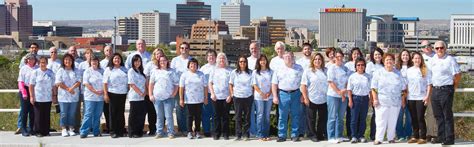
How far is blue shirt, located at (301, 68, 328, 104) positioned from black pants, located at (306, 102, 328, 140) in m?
0.11

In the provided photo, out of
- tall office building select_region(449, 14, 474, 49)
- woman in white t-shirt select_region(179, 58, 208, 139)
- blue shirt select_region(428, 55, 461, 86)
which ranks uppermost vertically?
tall office building select_region(449, 14, 474, 49)

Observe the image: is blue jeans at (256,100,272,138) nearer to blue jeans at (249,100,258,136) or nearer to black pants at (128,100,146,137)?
blue jeans at (249,100,258,136)

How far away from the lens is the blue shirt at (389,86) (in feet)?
39.7

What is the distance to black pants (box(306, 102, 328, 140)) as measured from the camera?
41.7 ft

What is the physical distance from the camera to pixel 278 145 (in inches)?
491

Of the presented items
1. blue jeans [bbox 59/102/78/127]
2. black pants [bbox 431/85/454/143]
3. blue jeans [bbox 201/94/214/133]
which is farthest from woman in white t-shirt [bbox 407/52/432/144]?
blue jeans [bbox 59/102/78/127]

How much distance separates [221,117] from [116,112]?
1.70 m

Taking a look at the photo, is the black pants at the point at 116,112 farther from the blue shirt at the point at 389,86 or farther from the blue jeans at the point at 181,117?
the blue shirt at the point at 389,86

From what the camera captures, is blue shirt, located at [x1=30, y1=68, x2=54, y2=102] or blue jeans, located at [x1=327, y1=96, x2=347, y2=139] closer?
blue jeans, located at [x1=327, y1=96, x2=347, y2=139]

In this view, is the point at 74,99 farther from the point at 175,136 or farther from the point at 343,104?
the point at 343,104

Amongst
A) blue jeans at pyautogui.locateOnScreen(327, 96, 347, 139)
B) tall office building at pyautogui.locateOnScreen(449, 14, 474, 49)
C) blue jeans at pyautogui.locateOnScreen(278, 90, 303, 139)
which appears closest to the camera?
blue jeans at pyautogui.locateOnScreen(327, 96, 347, 139)

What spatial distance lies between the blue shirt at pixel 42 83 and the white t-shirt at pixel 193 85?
2.17 meters

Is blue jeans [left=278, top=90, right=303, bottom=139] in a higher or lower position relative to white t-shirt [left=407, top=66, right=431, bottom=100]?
lower

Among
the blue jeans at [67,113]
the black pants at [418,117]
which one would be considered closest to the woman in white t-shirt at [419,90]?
the black pants at [418,117]
